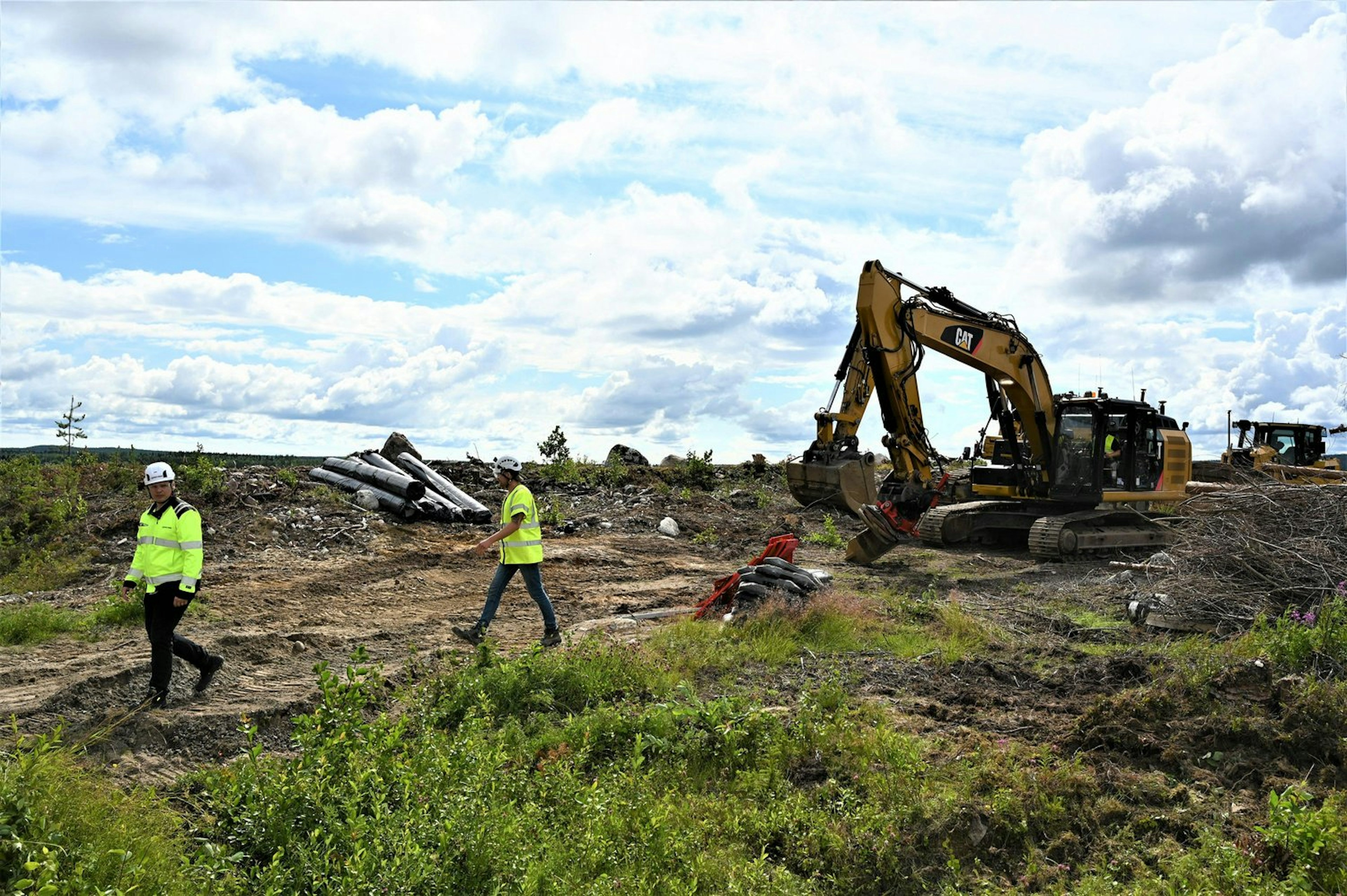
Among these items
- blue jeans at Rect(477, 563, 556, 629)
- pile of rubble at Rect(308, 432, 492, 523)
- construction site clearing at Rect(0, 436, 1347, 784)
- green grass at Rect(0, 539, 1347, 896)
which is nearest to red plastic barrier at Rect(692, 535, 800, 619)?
construction site clearing at Rect(0, 436, 1347, 784)

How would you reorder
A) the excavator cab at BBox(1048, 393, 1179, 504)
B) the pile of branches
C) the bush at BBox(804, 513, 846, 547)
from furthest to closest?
the bush at BBox(804, 513, 846, 547) < the excavator cab at BBox(1048, 393, 1179, 504) < the pile of branches

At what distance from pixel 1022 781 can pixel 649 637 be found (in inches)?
165

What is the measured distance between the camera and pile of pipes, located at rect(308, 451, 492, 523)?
1727 centimetres

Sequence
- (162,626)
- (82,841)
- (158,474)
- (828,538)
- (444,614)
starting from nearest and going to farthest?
(82,841), (162,626), (158,474), (444,614), (828,538)

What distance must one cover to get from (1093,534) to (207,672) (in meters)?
12.9

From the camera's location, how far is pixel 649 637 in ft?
30.5

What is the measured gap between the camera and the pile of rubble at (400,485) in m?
17.3

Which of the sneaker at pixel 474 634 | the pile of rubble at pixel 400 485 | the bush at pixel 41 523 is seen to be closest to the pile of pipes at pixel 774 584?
the sneaker at pixel 474 634

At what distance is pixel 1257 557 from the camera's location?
960 cm

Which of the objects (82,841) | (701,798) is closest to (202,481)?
(82,841)

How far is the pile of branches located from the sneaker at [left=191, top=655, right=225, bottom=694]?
346 inches

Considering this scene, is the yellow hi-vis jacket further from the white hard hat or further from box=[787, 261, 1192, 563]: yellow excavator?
box=[787, 261, 1192, 563]: yellow excavator

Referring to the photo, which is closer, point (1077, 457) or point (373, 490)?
point (1077, 457)

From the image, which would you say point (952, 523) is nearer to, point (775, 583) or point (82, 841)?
point (775, 583)
